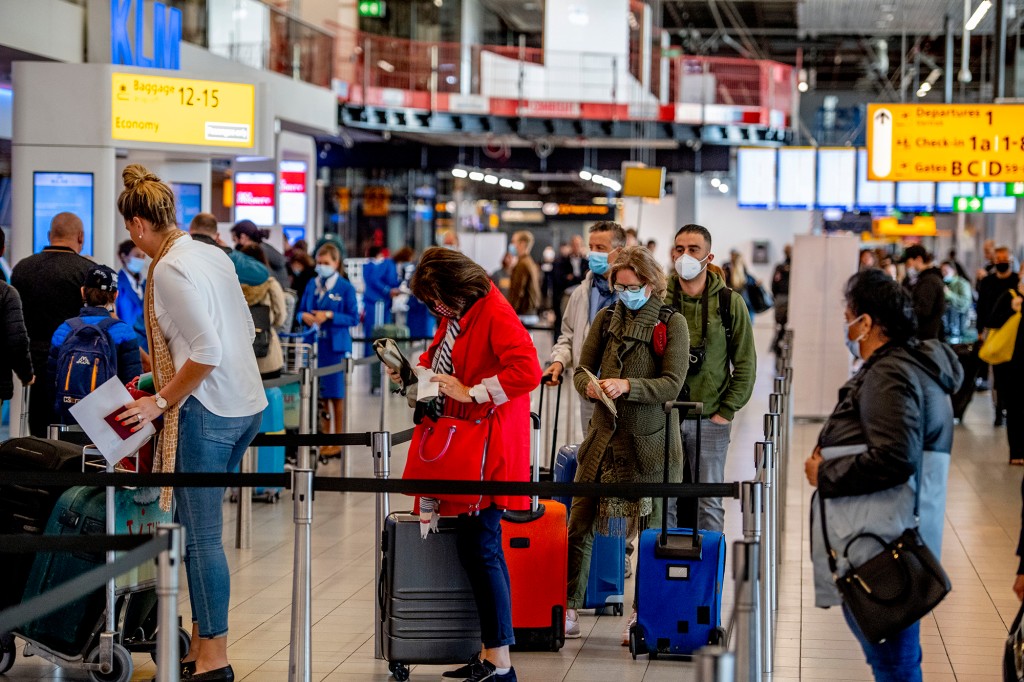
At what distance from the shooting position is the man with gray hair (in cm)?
849

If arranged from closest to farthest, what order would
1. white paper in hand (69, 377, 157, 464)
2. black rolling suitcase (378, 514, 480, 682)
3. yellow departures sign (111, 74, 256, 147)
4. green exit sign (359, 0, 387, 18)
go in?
white paper in hand (69, 377, 157, 464)
black rolling suitcase (378, 514, 480, 682)
yellow departures sign (111, 74, 256, 147)
green exit sign (359, 0, 387, 18)

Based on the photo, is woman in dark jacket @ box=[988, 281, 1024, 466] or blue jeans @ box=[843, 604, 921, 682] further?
woman in dark jacket @ box=[988, 281, 1024, 466]

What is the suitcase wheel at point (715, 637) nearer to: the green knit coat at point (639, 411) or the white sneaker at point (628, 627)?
the white sneaker at point (628, 627)

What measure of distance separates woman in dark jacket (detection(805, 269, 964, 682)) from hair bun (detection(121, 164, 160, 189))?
2.67 m

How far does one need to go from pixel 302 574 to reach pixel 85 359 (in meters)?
2.45

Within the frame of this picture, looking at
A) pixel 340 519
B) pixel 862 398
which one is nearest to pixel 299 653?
pixel 862 398

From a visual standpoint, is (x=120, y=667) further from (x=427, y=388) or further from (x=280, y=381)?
(x=280, y=381)

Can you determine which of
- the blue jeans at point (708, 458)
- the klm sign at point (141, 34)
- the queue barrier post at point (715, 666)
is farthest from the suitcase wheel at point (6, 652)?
the klm sign at point (141, 34)

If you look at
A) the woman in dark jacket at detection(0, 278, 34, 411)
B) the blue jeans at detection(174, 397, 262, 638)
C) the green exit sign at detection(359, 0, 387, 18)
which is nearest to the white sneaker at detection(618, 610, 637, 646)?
the blue jeans at detection(174, 397, 262, 638)

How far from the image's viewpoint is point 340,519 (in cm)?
904

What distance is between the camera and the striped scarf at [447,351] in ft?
16.8

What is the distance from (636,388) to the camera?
564cm

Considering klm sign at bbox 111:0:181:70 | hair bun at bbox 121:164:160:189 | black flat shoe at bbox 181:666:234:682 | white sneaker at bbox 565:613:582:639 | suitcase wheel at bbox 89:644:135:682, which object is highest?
klm sign at bbox 111:0:181:70

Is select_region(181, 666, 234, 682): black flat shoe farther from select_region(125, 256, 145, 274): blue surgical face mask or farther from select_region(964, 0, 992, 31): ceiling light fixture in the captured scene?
select_region(964, 0, 992, 31): ceiling light fixture
